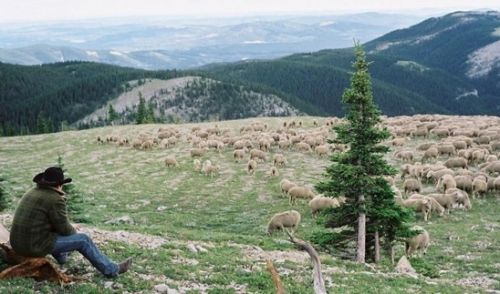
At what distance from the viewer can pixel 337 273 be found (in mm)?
14828

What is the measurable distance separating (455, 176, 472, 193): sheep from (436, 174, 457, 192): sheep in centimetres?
27

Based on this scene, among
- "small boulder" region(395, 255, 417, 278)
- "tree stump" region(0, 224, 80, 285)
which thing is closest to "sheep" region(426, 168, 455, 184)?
"small boulder" region(395, 255, 417, 278)

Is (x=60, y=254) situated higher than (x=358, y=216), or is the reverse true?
(x=60, y=254)

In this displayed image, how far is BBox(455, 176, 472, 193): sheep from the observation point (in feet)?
93.8

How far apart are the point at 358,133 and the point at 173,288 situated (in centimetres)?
838

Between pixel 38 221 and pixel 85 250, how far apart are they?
4.11ft

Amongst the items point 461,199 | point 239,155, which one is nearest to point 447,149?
point 461,199

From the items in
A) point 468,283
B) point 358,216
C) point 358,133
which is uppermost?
point 358,133

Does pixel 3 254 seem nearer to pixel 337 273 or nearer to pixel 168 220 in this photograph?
pixel 337 273

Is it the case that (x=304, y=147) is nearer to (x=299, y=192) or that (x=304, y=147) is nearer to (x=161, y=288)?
(x=299, y=192)

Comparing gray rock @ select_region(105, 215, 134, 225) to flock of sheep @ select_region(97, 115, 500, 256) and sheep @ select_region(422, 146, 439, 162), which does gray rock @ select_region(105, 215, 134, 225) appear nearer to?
flock of sheep @ select_region(97, 115, 500, 256)

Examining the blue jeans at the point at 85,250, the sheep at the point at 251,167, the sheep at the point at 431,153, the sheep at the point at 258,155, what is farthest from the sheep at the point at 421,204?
the sheep at the point at 258,155

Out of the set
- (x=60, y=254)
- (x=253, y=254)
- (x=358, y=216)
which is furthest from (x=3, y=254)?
(x=358, y=216)

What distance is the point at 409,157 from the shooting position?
39031mm
